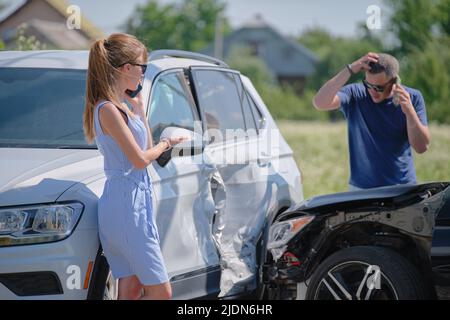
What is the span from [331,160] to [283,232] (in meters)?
16.3

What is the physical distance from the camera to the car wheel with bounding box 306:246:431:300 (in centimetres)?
475

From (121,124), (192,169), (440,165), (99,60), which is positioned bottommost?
(440,165)

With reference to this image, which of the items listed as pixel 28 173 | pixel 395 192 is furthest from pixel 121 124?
pixel 395 192

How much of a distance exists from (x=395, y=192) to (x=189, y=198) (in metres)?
1.27

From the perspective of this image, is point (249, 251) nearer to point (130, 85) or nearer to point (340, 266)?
point (340, 266)

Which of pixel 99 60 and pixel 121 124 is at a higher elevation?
pixel 99 60

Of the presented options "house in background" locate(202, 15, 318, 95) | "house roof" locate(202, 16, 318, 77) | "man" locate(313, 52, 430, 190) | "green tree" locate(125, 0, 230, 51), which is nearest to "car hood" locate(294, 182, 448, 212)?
"man" locate(313, 52, 430, 190)

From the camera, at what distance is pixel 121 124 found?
14.3ft

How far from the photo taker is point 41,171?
4715mm

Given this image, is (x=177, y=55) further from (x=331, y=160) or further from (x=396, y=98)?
(x=331, y=160)

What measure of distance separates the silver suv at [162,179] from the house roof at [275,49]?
10143 cm

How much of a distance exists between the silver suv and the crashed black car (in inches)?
21.5

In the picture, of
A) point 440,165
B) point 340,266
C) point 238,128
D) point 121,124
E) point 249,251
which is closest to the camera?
point 121,124
